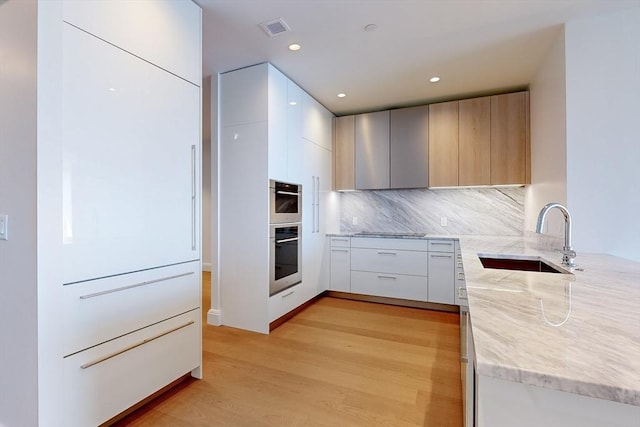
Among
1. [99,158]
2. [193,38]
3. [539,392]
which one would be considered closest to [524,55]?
[193,38]

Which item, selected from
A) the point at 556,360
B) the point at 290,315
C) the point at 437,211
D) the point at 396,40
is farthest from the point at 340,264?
the point at 556,360

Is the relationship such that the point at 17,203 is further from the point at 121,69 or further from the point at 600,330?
the point at 600,330

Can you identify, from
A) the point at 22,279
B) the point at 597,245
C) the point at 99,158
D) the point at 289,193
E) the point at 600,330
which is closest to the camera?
the point at 600,330

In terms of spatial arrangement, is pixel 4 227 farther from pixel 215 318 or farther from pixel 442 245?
pixel 442 245

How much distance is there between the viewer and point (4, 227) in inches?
53.8

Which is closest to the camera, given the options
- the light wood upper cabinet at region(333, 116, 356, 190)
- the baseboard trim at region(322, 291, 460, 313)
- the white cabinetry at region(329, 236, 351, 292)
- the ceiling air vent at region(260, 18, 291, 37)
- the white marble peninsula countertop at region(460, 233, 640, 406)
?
the white marble peninsula countertop at region(460, 233, 640, 406)

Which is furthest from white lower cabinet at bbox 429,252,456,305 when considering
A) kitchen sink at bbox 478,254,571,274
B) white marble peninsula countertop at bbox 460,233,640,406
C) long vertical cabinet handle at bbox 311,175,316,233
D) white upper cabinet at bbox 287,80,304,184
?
white marble peninsula countertop at bbox 460,233,640,406

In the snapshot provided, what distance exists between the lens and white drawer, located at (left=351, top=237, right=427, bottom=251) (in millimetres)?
3578

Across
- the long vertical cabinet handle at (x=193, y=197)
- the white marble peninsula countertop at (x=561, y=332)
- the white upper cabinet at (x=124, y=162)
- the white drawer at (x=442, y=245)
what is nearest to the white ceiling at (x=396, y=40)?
the white upper cabinet at (x=124, y=162)

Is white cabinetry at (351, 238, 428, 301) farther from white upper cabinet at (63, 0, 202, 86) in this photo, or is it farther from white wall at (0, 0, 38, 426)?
white wall at (0, 0, 38, 426)

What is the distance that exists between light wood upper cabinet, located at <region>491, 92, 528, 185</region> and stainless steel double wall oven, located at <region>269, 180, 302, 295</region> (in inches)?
92.9

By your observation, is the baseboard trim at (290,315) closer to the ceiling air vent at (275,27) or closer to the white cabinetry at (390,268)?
the white cabinetry at (390,268)

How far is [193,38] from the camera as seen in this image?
6.50ft

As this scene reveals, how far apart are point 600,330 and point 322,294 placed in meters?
3.58
